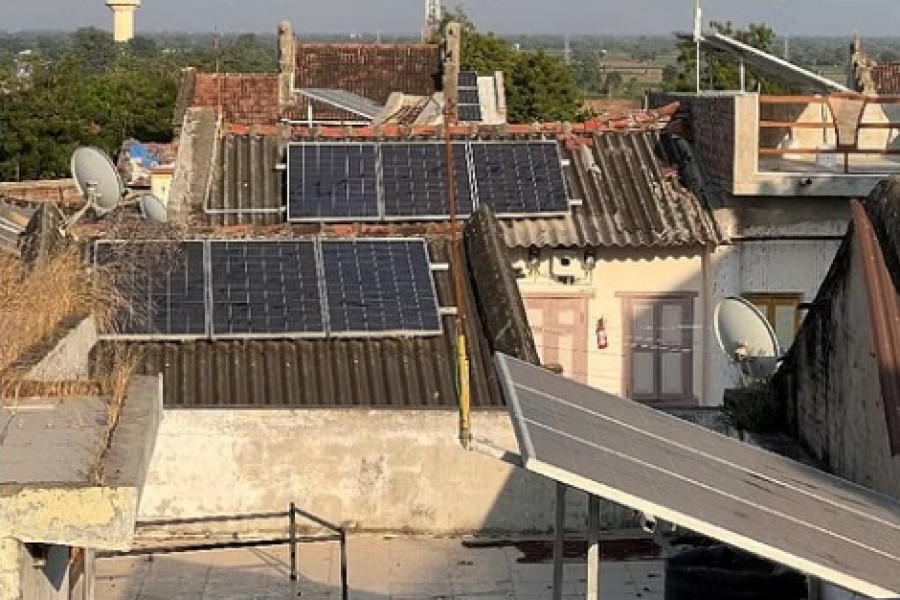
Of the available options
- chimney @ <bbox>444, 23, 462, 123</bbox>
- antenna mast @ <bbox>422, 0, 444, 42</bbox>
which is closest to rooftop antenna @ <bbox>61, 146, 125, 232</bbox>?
chimney @ <bbox>444, 23, 462, 123</bbox>

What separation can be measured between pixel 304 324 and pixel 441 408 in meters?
2.18

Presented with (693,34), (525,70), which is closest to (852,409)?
(693,34)

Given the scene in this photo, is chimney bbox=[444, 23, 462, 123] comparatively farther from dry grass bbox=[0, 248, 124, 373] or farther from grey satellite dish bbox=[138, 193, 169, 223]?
dry grass bbox=[0, 248, 124, 373]

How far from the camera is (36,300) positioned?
11.0 metres

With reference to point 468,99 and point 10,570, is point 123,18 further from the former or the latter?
point 10,570

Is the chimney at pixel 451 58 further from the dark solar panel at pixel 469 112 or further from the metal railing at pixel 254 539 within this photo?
the metal railing at pixel 254 539

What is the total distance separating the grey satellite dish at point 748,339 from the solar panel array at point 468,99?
16.1 m

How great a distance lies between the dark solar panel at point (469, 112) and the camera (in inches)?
1225

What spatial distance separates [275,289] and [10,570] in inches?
405

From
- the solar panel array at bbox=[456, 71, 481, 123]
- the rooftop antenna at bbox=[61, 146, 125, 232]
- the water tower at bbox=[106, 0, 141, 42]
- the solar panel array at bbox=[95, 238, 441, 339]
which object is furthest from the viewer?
the water tower at bbox=[106, 0, 141, 42]

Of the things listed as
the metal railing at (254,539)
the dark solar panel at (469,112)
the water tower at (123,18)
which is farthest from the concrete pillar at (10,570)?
the water tower at (123,18)

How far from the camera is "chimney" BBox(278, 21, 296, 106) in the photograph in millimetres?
34344

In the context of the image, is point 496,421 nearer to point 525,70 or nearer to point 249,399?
point 249,399

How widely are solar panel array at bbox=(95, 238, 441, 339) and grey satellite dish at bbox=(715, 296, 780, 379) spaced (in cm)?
315
